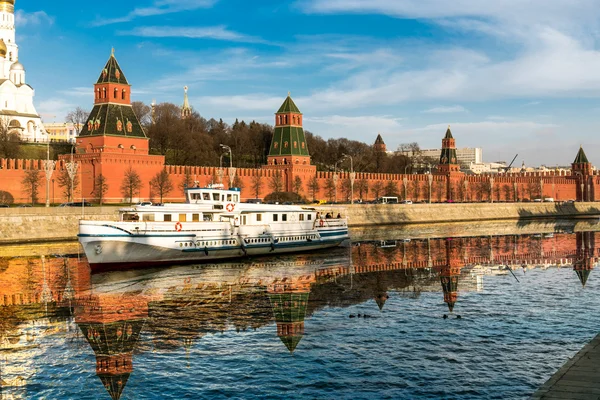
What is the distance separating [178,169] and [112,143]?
7579 millimetres

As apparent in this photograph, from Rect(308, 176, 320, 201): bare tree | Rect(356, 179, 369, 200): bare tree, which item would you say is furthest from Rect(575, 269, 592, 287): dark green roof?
Rect(356, 179, 369, 200): bare tree

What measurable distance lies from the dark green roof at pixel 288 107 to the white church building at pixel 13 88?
121ft

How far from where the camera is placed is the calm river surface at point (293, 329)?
1436 cm

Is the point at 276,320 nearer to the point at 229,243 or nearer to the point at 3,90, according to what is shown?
the point at 229,243

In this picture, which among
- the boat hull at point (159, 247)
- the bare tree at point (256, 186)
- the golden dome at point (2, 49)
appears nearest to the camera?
the boat hull at point (159, 247)

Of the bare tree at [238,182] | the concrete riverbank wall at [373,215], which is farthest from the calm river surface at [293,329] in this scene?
the bare tree at [238,182]

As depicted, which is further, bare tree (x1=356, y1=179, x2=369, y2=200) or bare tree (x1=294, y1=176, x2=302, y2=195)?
bare tree (x1=356, y1=179, x2=369, y2=200)

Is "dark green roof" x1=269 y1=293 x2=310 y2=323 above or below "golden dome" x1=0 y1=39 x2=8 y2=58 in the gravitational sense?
below

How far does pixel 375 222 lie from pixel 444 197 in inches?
1573

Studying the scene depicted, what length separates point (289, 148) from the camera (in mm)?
80125

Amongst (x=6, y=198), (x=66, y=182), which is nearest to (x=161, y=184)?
(x=66, y=182)

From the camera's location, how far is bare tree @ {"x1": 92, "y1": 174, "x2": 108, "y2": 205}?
193 feet

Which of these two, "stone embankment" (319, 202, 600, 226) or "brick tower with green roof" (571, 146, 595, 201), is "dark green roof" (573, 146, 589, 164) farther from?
"stone embankment" (319, 202, 600, 226)

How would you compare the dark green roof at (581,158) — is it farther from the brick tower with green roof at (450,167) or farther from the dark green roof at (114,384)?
the dark green roof at (114,384)
